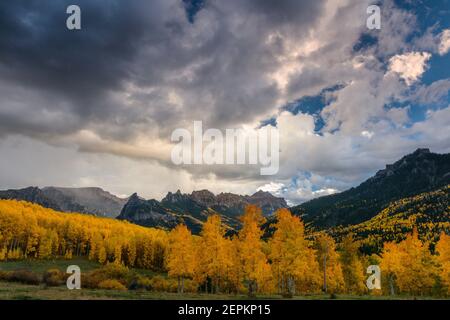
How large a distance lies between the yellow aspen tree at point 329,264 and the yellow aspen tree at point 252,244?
14.2 meters

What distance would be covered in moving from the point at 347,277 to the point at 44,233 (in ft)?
414

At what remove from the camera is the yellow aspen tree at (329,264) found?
204 ft

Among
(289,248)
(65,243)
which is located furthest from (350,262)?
(65,243)


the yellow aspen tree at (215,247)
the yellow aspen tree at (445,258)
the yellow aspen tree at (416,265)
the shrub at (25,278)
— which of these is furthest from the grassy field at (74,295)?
the yellow aspen tree at (445,258)

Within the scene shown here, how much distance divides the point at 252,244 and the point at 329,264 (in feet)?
91.5

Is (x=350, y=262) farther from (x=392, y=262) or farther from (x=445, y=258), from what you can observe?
(x=445, y=258)

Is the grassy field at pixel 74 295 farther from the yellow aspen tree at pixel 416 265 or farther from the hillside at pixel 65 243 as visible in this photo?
the hillside at pixel 65 243

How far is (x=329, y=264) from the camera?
230ft

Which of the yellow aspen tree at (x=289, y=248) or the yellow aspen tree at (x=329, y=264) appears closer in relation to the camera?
the yellow aspen tree at (x=289, y=248)

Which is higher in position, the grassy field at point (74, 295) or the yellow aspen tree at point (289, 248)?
the yellow aspen tree at point (289, 248)

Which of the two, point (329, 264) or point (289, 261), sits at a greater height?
point (289, 261)

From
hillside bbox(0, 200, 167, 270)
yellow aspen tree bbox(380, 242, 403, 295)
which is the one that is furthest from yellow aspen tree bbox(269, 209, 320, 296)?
hillside bbox(0, 200, 167, 270)

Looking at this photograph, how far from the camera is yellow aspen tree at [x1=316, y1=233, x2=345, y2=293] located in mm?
62219

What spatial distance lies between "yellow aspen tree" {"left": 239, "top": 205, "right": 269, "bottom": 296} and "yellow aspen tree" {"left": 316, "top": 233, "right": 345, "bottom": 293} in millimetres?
14181
